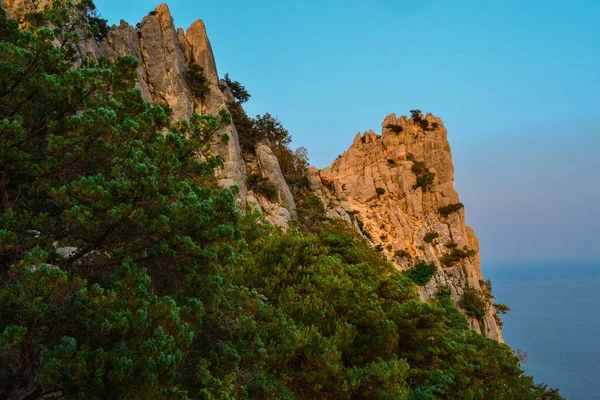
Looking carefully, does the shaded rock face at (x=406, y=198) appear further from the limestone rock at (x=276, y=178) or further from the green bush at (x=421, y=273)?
the limestone rock at (x=276, y=178)

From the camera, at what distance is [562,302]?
502 feet

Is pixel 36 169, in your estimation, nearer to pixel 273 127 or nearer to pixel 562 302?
pixel 273 127

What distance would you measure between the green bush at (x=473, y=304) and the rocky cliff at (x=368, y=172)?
20.9 inches

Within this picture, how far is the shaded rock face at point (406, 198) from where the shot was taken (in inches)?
1780

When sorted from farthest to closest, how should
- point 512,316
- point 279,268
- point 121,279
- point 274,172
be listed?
point 512,316
point 274,172
point 279,268
point 121,279

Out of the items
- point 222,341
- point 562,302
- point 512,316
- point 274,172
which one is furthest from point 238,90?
point 562,302

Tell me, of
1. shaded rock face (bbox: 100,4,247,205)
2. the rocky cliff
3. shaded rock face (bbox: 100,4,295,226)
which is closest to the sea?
the rocky cliff

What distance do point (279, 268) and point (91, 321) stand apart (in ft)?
27.5

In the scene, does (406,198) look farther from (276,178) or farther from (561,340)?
(561,340)

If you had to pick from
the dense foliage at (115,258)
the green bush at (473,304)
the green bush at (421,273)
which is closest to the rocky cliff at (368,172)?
the green bush at (473,304)

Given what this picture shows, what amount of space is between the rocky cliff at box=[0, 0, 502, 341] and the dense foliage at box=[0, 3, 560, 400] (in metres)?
16.4

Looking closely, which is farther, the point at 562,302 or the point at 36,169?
the point at 562,302

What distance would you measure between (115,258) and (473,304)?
43779mm

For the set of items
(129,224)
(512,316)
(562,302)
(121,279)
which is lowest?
(121,279)
